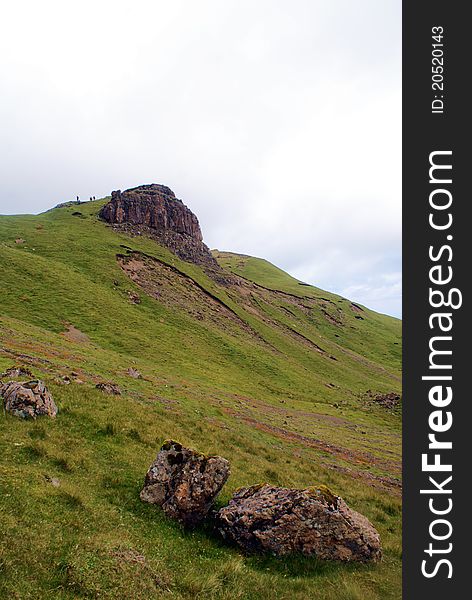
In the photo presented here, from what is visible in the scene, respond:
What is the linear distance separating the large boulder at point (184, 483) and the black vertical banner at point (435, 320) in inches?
271

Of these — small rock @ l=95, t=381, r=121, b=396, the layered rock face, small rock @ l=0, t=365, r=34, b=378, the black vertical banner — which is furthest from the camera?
the layered rock face

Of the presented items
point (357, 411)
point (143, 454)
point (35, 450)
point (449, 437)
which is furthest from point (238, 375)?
point (449, 437)

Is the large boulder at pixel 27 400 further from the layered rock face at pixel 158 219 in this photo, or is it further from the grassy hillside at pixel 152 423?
the layered rock face at pixel 158 219

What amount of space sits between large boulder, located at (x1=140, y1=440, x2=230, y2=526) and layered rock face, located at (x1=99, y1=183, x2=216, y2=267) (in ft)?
360

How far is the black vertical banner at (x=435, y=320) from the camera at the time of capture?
9922 millimetres

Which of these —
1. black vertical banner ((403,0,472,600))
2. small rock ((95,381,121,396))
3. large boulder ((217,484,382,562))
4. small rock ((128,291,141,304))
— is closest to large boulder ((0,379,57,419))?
small rock ((95,381,121,396))

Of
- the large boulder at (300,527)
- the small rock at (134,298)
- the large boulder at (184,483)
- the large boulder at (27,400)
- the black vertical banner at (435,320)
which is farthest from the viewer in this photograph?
the small rock at (134,298)

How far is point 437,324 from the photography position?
11.0 m

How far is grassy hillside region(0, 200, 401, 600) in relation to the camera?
9938 millimetres

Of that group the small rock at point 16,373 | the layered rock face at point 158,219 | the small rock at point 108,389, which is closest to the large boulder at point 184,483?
the small rock at point 108,389

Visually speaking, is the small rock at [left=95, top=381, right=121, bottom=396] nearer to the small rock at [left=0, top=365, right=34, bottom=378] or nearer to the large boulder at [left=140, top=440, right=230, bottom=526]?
the small rock at [left=0, top=365, right=34, bottom=378]

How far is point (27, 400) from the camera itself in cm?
1792

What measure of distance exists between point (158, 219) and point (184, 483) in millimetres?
121714

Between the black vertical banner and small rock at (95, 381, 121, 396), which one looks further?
small rock at (95, 381, 121, 396)
